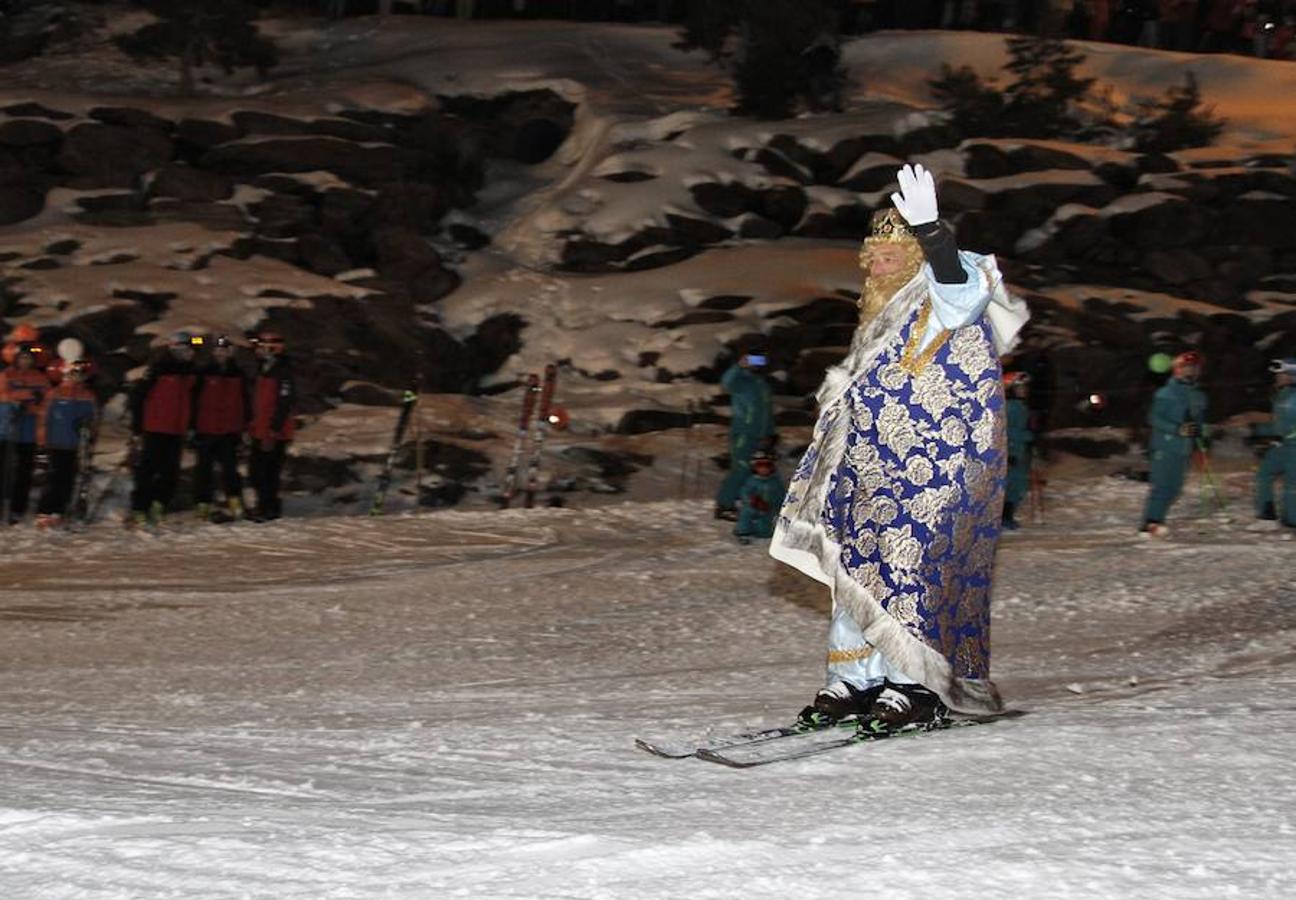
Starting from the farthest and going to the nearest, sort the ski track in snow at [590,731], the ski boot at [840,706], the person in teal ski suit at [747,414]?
the person in teal ski suit at [747,414]
the ski boot at [840,706]
the ski track in snow at [590,731]

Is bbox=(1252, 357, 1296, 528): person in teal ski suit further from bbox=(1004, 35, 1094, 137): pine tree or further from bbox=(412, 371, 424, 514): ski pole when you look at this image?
bbox=(1004, 35, 1094, 137): pine tree

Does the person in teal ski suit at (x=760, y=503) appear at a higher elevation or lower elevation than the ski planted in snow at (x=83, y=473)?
higher

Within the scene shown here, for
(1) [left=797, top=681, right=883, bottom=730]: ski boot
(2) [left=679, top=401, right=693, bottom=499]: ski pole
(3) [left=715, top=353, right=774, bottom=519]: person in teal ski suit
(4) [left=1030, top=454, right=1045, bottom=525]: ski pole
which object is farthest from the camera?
(2) [left=679, top=401, right=693, bottom=499]: ski pole

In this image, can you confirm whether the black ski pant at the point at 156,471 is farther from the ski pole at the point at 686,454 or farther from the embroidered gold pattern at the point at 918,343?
the embroidered gold pattern at the point at 918,343

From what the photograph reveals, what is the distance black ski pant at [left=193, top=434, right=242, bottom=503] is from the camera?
16125mm

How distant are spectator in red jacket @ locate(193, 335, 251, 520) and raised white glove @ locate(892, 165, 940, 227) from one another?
36.1 feet

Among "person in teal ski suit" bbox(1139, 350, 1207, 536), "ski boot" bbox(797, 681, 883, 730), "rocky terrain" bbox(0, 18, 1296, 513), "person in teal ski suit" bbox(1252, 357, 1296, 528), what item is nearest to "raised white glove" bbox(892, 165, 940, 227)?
"ski boot" bbox(797, 681, 883, 730)

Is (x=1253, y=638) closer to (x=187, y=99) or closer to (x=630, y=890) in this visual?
(x=630, y=890)

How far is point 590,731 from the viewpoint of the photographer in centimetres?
641

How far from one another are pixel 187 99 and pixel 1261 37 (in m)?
22.0

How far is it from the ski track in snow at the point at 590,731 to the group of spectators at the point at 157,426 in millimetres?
1438

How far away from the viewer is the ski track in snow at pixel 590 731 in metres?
3.96

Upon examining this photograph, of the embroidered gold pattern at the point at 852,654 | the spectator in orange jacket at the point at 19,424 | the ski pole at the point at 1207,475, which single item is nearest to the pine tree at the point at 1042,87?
the ski pole at the point at 1207,475

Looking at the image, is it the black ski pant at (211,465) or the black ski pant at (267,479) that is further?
the black ski pant at (267,479)
